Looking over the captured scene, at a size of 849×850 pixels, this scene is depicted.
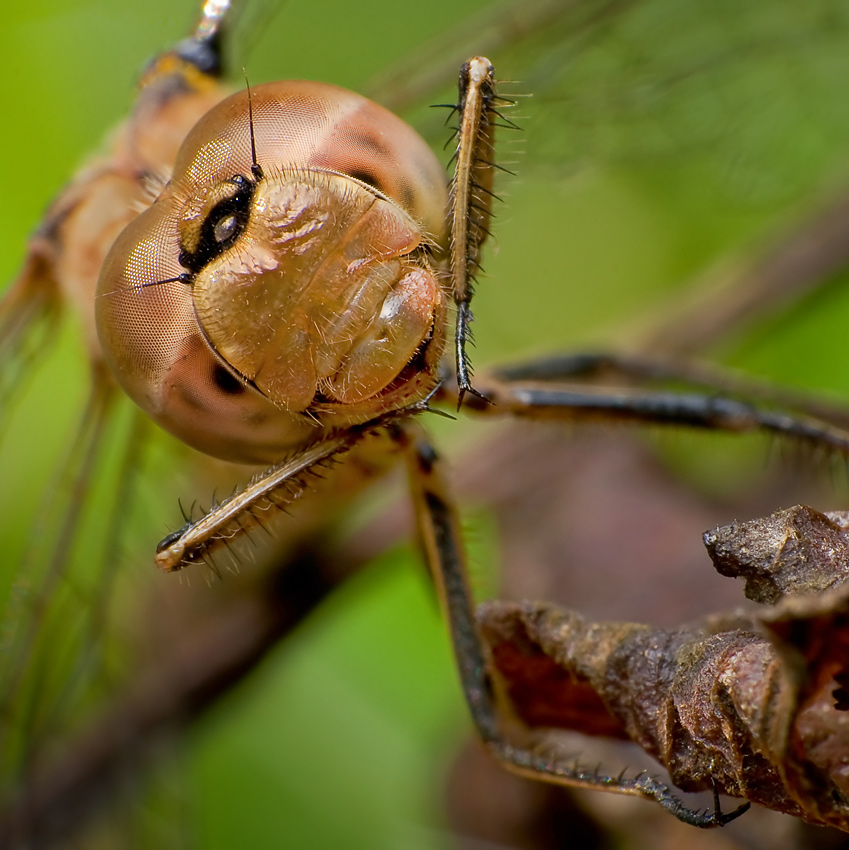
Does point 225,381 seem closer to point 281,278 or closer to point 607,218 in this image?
point 281,278

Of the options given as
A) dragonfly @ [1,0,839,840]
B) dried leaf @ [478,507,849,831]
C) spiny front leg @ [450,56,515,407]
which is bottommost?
dragonfly @ [1,0,839,840]

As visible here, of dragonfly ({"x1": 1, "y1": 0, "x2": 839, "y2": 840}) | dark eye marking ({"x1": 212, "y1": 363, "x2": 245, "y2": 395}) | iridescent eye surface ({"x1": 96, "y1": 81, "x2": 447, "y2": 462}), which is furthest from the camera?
dragonfly ({"x1": 1, "y1": 0, "x2": 839, "y2": 840})

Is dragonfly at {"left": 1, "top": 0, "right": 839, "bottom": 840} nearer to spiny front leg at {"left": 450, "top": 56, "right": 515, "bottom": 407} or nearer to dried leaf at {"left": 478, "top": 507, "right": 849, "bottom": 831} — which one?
spiny front leg at {"left": 450, "top": 56, "right": 515, "bottom": 407}

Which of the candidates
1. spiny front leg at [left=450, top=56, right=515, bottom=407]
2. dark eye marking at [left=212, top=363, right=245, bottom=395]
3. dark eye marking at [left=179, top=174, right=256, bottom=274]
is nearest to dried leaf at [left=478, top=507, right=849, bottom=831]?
spiny front leg at [left=450, top=56, right=515, bottom=407]

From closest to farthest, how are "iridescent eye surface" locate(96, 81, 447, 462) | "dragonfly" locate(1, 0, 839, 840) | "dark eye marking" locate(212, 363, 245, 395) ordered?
"iridescent eye surface" locate(96, 81, 447, 462) < "dark eye marking" locate(212, 363, 245, 395) < "dragonfly" locate(1, 0, 839, 840)

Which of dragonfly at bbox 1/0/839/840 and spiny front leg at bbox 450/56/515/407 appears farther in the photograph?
dragonfly at bbox 1/0/839/840

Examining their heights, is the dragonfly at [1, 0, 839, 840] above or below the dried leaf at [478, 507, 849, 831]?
below

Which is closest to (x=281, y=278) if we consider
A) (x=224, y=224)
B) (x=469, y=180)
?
(x=224, y=224)

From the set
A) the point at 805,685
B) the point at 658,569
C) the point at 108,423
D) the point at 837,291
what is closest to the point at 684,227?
the point at 837,291
